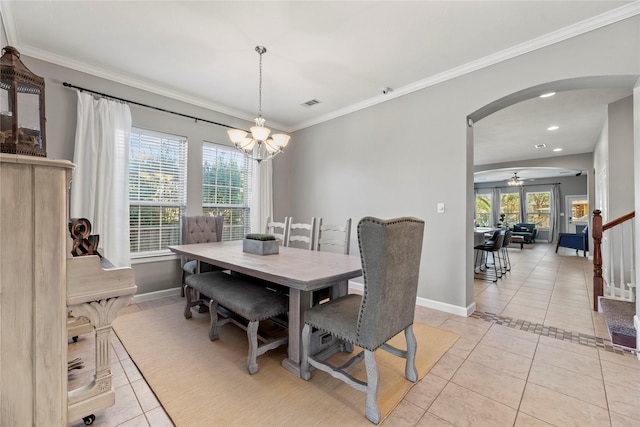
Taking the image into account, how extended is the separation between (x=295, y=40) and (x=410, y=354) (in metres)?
2.80

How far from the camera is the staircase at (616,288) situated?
7.75 feet

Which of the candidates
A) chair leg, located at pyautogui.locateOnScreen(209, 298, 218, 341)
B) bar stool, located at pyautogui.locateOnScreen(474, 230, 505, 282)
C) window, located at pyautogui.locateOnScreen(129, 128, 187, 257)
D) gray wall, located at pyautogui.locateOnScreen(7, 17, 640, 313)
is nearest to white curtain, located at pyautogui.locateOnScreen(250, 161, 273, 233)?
gray wall, located at pyautogui.locateOnScreen(7, 17, 640, 313)

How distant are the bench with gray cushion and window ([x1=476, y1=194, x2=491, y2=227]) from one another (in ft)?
41.8

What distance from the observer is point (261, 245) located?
8.22ft

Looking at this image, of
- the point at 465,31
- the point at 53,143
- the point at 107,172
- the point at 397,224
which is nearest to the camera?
the point at 397,224

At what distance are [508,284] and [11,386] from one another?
546 centimetres

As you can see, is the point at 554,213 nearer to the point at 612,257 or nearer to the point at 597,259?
the point at 612,257

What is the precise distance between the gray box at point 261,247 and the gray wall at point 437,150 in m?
1.84

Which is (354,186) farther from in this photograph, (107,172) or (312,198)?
(107,172)

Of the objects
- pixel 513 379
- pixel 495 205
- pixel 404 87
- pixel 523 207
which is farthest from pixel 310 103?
pixel 523 207

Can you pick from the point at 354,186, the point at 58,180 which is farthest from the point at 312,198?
the point at 58,180

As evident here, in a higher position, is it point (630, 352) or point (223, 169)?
point (223, 169)

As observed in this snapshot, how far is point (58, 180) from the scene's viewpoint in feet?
3.56

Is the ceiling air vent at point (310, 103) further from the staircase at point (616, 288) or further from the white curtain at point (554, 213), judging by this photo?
the white curtain at point (554, 213)
